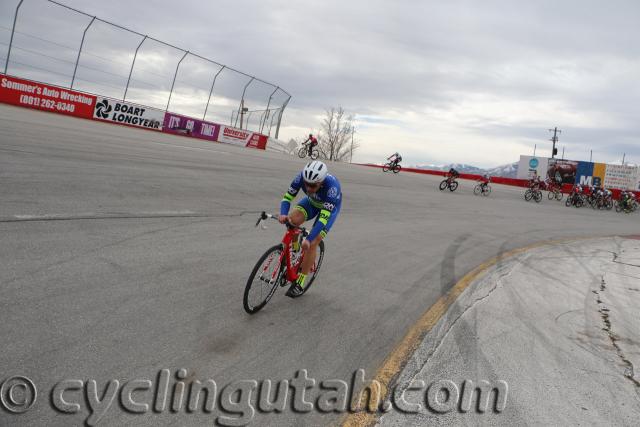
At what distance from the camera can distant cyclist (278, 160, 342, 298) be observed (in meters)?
5.35

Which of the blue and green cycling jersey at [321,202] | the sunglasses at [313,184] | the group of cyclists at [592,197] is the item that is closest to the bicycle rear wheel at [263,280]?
the blue and green cycling jersey at [321,202]

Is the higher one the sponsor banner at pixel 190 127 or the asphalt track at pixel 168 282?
the sponsor banner at pixel 190 127

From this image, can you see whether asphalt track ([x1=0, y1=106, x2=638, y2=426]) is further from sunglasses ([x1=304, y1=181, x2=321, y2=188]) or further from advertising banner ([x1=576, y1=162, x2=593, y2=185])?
advertising banner ([x1=576, y1=162, x2=593, y2=185])

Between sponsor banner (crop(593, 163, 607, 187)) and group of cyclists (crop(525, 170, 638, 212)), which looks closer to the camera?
group of cyclists (crop(525, 170, 638, 212))

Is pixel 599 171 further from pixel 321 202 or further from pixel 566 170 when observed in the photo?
pixel 321 202

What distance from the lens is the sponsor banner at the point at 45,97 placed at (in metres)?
22.2

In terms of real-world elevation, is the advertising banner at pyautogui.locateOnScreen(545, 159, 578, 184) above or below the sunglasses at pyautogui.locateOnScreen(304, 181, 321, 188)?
above

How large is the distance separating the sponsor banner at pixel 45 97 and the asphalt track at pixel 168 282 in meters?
12.8

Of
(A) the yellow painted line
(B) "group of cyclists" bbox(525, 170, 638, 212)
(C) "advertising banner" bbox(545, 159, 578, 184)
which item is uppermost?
(C) "advertising banner" bbox(545, 159, 578, 184)

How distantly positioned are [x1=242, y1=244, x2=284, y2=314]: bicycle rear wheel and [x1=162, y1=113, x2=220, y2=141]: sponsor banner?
85.2 ft

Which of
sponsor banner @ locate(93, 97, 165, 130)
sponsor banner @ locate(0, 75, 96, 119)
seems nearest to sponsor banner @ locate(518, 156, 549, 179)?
sponsor banner @ locate(93, 97, 165, 130)

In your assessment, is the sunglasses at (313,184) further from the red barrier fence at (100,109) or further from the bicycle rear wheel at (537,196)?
the bicycle rear wheel at (537,196)

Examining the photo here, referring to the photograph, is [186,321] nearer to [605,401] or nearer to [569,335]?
[605,401]

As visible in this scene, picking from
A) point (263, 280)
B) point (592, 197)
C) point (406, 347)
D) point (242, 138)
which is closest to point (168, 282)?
point (263, 280)
